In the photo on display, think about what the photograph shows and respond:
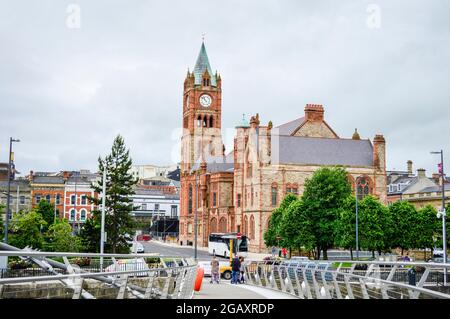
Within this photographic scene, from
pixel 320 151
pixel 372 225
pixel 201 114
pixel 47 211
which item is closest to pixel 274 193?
pixel 320 151

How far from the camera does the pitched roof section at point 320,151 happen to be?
9412 centimetres

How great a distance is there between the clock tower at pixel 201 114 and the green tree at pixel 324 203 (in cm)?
6902

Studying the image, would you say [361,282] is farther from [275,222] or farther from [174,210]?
[174,210]

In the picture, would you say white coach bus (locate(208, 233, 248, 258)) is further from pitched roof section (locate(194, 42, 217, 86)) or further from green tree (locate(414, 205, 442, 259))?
pitched roof section (locate(194, 42, 217, 86))

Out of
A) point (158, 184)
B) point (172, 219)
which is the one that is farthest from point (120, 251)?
point (158, 184)

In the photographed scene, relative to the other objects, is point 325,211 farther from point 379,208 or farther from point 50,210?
point 50,210

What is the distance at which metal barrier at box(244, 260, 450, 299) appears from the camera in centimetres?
830

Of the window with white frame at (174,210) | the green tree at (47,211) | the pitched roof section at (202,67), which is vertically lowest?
the green tree at (47,211)

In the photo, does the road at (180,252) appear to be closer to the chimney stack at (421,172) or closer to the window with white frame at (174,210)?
the chimney stack at (421,172)

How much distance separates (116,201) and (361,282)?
193ft

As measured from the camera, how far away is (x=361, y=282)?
432 inches

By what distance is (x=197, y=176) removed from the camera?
372ft

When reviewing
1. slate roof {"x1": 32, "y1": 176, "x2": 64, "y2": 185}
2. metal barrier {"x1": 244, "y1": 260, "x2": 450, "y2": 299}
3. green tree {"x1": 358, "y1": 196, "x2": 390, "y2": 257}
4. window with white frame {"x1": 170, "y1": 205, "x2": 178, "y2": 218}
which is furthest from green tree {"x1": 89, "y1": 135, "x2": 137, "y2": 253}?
window with white frame {"x1": 170, "y1": 205, "x2": 178, "y2": 218}

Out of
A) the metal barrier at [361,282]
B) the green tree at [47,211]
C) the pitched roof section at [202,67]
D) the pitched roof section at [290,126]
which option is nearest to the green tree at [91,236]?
the metal barrier at [361,282]
